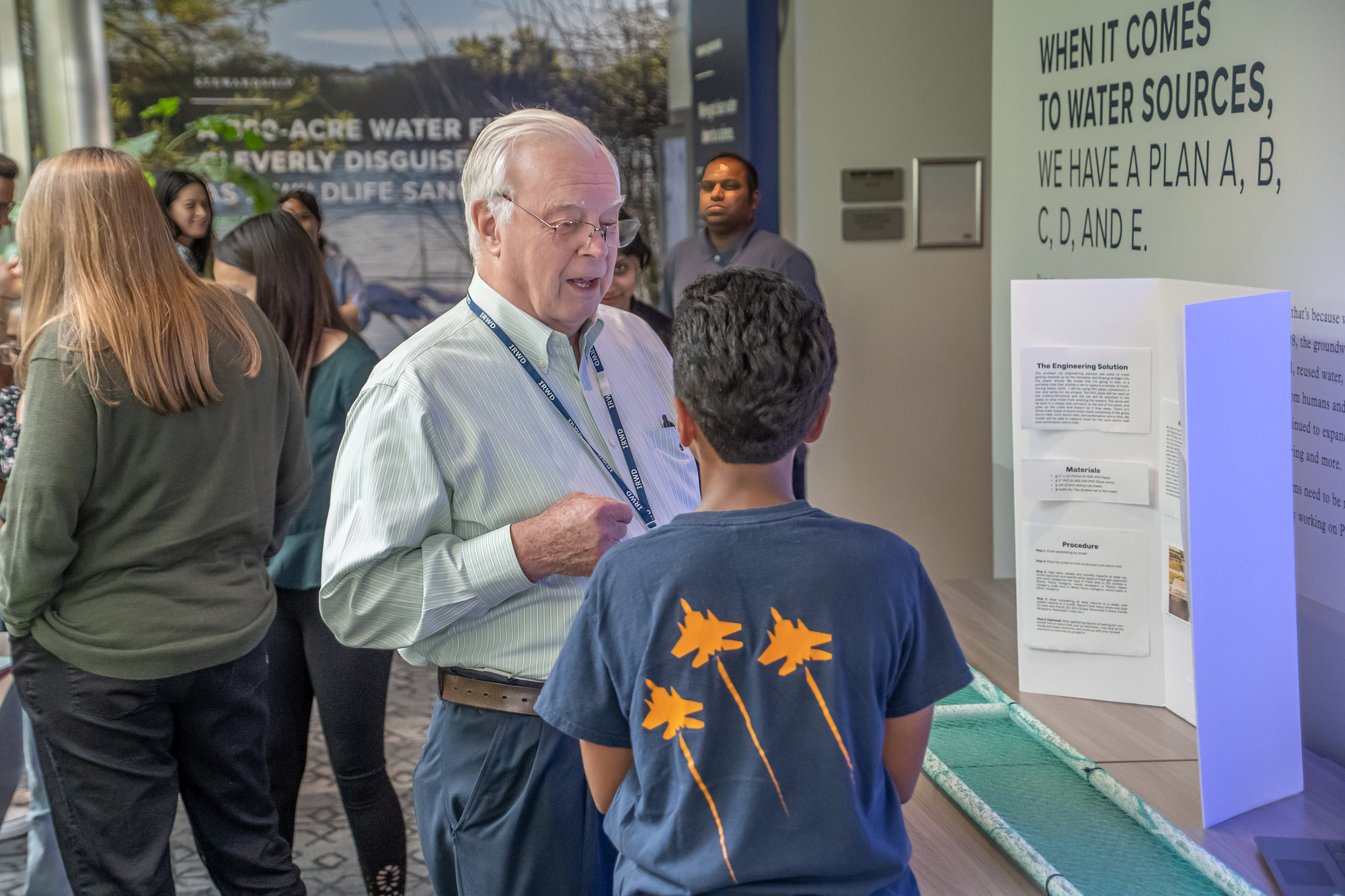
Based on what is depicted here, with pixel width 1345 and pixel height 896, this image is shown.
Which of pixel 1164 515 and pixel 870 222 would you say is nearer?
pixel 1164 515

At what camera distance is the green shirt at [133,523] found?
176 cm

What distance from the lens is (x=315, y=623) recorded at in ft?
7.83

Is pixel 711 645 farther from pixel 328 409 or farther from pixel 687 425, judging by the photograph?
pixel 328 409

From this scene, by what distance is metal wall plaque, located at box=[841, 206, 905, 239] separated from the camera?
189 inches

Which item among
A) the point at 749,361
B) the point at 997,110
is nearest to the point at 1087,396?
the point at 749,361

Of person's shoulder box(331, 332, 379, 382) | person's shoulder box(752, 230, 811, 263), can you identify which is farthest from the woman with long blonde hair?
person's shoulder box(752, 230, 811, 263)

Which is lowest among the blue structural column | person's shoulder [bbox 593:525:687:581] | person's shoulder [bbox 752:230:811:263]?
person's shoulder [bbox 593:525:687:581]

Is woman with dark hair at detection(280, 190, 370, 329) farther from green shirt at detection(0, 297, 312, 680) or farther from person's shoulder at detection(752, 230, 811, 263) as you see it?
green shirt at detection(0, 297, 312, 680)

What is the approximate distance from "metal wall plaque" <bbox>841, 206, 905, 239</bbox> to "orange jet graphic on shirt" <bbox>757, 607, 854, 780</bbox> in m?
4.00

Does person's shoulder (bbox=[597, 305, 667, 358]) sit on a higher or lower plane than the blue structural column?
→ lower

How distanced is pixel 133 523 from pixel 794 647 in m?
1.28

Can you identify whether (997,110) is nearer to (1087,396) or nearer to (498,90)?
(1087,396)

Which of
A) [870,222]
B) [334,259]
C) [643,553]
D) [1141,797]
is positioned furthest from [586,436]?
[334,259]

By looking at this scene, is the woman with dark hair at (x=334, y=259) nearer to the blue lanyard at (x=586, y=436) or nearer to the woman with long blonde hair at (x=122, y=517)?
the woman with long blonde hair at (x=122, y=517)
